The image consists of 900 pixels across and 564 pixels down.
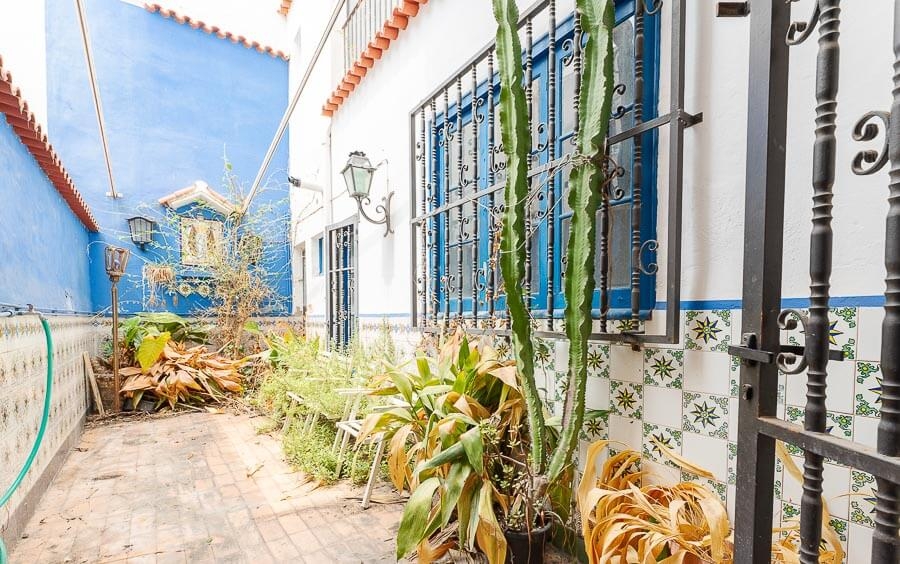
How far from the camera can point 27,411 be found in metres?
2.17

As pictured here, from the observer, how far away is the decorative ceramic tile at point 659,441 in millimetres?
1363

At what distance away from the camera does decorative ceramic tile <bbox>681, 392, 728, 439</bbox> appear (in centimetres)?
123

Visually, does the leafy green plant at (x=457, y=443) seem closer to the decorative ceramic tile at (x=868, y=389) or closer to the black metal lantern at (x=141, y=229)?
the decorative ceramic tile at (x=868, y=389)

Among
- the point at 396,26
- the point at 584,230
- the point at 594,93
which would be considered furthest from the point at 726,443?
the point at 396,26

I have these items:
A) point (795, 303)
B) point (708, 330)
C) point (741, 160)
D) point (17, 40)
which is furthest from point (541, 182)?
point (17, 40)

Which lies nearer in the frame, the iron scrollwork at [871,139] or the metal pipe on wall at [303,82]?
the iron scrollwork at [871,139]

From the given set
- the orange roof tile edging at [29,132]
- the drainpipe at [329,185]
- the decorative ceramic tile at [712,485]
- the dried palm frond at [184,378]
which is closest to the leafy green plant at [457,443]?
the decorative ceramic tile at [712,485]

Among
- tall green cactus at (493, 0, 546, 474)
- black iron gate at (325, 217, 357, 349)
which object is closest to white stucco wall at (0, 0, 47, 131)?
tall green cactus at (493, 0, 546, 474)

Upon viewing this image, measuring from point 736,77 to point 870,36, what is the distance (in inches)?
12.1

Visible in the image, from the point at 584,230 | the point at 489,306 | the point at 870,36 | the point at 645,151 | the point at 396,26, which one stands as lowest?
the point at 489,306

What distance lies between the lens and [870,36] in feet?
3.16

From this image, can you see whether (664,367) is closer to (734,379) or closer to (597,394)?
(734,379)

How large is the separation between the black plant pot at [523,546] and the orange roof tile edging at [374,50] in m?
3.49

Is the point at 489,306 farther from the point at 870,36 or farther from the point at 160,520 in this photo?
the point at 160,520
